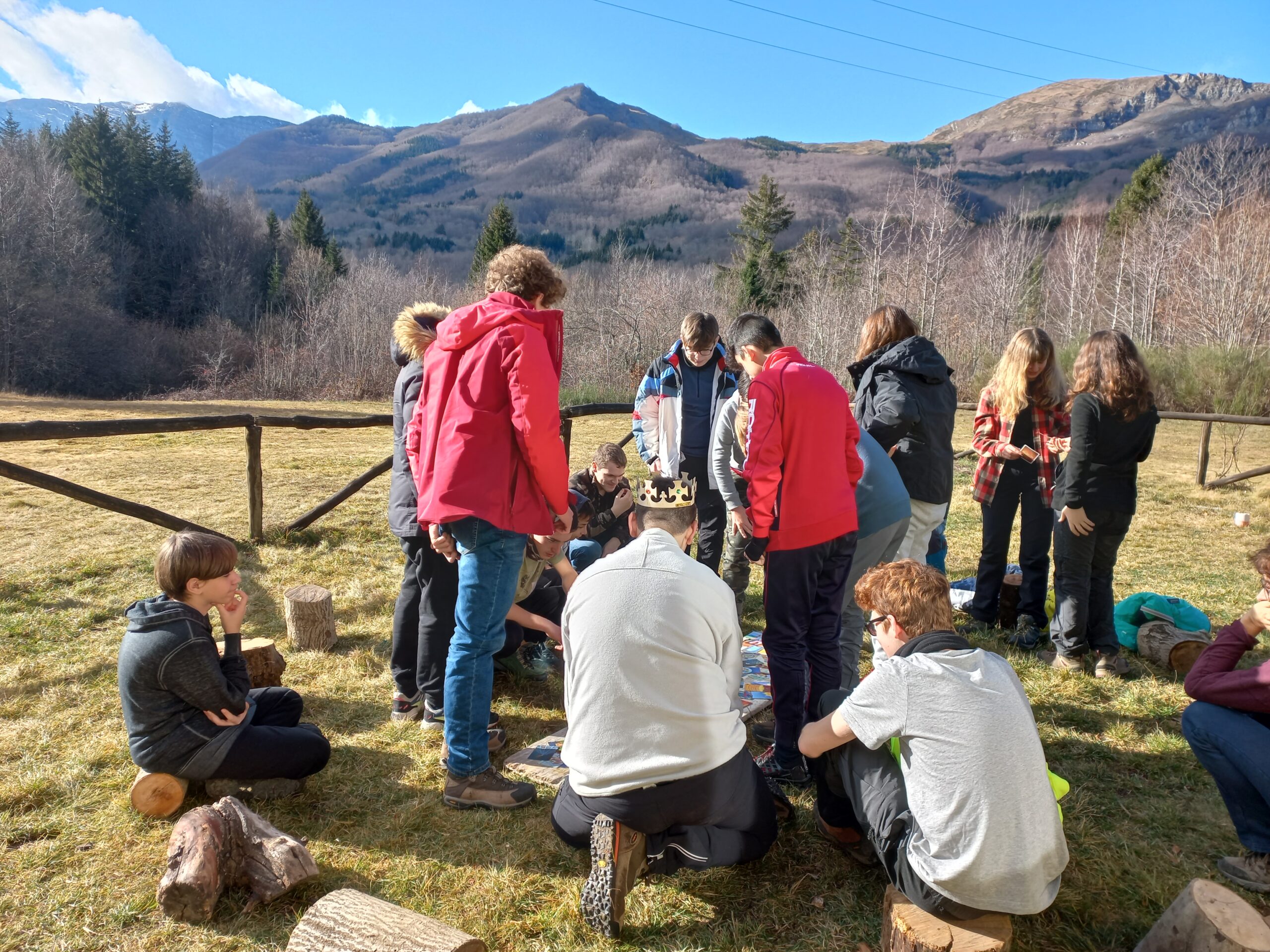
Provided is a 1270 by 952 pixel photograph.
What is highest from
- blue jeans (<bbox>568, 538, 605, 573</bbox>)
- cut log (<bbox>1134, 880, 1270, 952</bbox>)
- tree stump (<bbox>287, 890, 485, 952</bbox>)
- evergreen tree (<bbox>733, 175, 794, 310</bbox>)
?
evergreen tree (<bbox>733, 175, 794, 310</bbox>)

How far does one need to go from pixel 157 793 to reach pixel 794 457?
278cm

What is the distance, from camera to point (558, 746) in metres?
3.53

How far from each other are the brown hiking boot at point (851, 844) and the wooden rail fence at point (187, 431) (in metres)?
3.40

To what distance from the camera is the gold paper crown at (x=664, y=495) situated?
255 cm

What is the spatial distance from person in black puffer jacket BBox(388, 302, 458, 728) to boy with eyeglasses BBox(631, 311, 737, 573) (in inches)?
68.4

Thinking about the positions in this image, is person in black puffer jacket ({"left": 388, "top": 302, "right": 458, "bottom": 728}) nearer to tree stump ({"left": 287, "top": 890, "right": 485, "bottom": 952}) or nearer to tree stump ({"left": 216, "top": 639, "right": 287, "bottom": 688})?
tree stump ({"left": 216, "top": 639, "right": 287, "bottom": 688})

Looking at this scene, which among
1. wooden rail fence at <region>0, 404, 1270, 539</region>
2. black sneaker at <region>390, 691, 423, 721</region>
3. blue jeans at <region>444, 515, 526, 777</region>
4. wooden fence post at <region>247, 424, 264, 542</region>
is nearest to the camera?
blue jeans at <region>444, 515, 526, 777</region>

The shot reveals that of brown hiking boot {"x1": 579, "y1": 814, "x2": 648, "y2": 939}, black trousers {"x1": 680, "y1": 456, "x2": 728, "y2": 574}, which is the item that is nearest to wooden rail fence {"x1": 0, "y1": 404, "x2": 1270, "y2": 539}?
black trousers {"x1": 680, "y1": 456, "x2": 728, "y2": 574}

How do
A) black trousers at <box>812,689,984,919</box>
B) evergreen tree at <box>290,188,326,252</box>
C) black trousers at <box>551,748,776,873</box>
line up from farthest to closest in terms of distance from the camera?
evergreen tree at <box>290,188,326,252</box> < black trousers at <box>551,748,776,873</box> < black trousers at <box>812,689,984,919</box>

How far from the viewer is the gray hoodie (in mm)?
2770

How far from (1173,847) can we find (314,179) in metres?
171

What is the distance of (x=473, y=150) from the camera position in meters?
168

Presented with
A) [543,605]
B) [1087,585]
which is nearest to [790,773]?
[543,605]

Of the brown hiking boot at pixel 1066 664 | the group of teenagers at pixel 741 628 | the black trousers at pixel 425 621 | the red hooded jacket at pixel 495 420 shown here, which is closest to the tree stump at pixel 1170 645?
the group of teenagers at pixel 741 628
